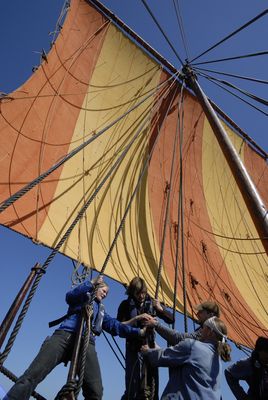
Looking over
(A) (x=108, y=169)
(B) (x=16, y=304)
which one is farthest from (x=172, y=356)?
(A) (x=108, y=169)

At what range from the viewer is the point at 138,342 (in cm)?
263

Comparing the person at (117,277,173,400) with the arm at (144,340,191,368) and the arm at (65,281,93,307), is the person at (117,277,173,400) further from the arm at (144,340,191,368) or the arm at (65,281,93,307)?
the arm at (65,281,93,307)

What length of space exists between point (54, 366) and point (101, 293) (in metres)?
0.65

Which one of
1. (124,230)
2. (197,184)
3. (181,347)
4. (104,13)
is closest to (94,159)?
(124,230)

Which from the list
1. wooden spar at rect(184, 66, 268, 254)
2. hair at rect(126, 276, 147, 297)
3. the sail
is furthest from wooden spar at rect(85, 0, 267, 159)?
hair at rect(126, 276, 147, 297)

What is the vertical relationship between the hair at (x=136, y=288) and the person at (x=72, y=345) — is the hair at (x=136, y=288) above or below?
above

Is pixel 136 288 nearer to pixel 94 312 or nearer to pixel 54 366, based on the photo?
pixel 94 312

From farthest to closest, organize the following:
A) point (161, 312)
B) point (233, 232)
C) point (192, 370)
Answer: point (233, 232) → point (161, 312) → point (192, 370)

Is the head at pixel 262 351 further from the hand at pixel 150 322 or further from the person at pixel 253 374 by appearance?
the hand at pixel 150 322

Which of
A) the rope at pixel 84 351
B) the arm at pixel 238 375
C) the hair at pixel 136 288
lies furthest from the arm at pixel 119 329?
the arm at pixel 238 375

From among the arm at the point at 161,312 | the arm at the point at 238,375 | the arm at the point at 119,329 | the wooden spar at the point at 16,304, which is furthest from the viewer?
the arm at the point at 161,312

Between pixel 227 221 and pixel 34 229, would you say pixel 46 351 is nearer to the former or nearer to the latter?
pixel 34 229

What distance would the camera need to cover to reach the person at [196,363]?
73.3 inches

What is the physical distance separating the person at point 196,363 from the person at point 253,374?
12.1 inches
